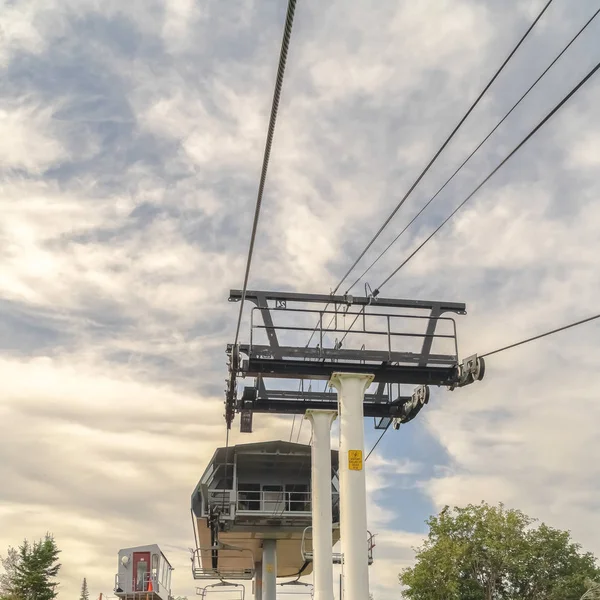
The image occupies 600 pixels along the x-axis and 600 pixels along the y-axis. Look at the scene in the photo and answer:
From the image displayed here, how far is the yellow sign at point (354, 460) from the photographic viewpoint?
700 inches

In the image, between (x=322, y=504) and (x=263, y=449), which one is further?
(x=263, y=449)

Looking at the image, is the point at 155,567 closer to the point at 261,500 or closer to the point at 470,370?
the point at 261,500

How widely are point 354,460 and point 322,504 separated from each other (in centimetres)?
565

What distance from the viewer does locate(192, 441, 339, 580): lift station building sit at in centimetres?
3044

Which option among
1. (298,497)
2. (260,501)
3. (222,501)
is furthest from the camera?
(298,497)

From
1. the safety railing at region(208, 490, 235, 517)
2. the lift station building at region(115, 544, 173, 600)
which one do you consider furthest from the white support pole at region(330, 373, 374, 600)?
the lift station building at region(115, 544, 173, 600)

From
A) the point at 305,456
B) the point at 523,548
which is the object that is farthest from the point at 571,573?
the point at 305,456

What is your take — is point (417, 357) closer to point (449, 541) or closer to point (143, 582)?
point (143, 582)

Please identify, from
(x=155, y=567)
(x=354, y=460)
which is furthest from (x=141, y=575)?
(x=354, y=460)

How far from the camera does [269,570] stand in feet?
108

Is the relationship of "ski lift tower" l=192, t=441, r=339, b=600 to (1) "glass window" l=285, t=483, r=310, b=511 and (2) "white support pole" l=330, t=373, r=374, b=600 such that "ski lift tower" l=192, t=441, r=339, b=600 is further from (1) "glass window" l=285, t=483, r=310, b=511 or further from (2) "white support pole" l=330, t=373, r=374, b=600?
(2) "white support pole" l=330, t=373, r=374, b=600

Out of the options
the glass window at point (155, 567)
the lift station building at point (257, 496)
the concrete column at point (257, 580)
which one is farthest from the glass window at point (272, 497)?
the concrete column at point (257, 580)

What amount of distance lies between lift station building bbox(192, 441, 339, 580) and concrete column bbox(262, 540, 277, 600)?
1.26ft

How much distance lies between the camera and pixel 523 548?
5438 centimetres
